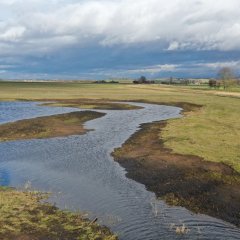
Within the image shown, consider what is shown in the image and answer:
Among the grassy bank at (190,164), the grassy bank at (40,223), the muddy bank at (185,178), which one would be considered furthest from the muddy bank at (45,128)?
the grassy bank at (40,223)

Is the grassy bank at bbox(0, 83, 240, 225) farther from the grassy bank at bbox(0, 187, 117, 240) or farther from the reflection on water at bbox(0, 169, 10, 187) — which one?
the reflection on water at bbox(0, 169, 10, 187)

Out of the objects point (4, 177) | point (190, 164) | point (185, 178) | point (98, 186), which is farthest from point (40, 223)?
point (190, 164)

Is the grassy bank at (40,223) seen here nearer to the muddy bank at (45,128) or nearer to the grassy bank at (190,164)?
the grassy bank at (190,164)

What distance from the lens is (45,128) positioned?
58.9 m

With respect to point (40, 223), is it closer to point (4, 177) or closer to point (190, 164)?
point (4, 177)

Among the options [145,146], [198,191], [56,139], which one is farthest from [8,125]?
[198,191]

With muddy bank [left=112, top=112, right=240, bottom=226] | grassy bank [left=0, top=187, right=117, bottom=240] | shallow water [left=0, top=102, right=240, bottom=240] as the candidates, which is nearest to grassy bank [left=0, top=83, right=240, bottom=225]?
muddy bank [left=112, top=112, right=240, bottom=226]

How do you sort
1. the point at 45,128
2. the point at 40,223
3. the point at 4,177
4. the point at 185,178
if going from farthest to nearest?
the point at 45,128 → the point at 4,177 → the point at 185,178 → the point at 40,223

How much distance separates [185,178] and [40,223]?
1288cm

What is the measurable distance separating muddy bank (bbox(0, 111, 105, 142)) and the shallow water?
3.42 m

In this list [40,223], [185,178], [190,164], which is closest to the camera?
[40,223]

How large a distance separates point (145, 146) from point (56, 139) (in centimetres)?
1144

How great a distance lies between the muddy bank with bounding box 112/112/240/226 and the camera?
25.6 metres

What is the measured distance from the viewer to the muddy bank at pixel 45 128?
53.0 metres
